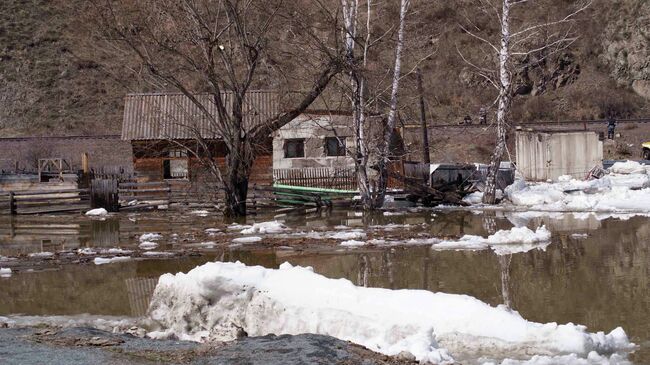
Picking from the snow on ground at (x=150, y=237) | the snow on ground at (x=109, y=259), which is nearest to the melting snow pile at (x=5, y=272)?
the snow on ground at (x=109, y=259)

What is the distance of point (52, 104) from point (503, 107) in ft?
163

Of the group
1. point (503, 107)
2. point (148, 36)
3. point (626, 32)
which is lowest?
point (503, 107)

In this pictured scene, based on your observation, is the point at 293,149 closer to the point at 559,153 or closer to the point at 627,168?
the point at 559,153

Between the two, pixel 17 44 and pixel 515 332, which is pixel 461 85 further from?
pixel 515 332

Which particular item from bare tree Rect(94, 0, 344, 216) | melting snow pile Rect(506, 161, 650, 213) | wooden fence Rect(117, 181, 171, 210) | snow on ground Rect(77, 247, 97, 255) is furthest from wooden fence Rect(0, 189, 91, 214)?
melting snow pile Rect(506, 161, 650, 213)

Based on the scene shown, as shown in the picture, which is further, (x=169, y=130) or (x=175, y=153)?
(x=175, y=153)

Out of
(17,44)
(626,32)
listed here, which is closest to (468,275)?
(626,32)

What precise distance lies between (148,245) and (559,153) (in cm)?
2457

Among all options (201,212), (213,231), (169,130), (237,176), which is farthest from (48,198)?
(213,231)

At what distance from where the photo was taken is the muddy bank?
902cm

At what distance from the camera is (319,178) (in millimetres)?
36875

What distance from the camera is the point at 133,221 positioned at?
1111 inches

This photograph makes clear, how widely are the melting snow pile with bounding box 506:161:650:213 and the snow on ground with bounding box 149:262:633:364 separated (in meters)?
18.5

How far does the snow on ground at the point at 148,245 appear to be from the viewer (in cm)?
2080
